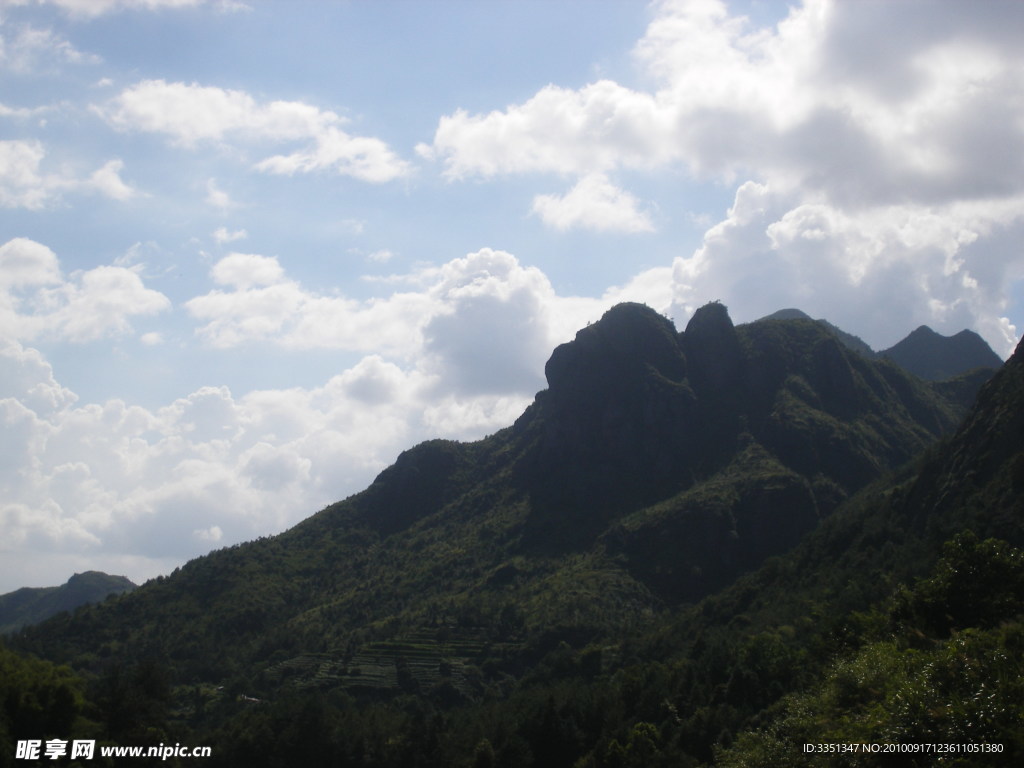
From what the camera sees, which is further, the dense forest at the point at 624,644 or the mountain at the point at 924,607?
the dense forest at the point at 624,644

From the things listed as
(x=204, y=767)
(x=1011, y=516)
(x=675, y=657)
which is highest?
(x=1011, y=516)

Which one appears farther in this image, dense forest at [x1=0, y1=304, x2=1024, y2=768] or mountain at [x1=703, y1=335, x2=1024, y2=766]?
dense forest at [x1=0, y1=304, x2=1024, y2=768]

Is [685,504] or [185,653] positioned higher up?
[685,504]

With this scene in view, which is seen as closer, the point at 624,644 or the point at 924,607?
the point at 924,607

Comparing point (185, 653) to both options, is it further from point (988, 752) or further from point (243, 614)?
point (988, 752)

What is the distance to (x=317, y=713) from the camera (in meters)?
101

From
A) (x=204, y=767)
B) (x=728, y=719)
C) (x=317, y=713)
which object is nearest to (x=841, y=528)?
(x=728, y=719)

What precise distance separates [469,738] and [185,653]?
8677 cm

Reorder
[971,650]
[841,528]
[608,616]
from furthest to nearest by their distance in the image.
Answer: [608,616], [841,528], [971,650]

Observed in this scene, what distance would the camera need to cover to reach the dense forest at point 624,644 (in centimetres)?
5016

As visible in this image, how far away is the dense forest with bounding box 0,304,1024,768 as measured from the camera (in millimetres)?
50156

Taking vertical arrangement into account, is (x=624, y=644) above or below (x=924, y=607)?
below

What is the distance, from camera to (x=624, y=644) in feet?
470

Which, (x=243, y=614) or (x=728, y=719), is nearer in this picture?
(x=728, y=719)
